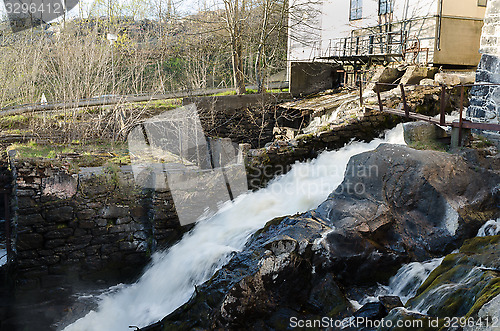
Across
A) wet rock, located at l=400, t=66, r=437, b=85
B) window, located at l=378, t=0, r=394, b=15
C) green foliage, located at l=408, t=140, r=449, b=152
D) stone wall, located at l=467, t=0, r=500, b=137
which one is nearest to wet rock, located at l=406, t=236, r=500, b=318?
green foliage, located at l=408, t=140, r=449, b=152

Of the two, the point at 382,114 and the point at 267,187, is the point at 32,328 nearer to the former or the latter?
the point at 267,187

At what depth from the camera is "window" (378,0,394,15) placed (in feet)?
48.8

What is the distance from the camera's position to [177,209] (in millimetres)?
8469

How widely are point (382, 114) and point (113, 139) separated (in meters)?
7.20

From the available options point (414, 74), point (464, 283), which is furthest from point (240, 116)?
point (464, 283)

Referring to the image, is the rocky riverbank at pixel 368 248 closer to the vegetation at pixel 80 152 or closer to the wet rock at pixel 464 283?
the wet rock at pixel 464 283

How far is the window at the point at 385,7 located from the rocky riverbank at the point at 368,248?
9.76 meters

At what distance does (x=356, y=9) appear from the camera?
1625cm

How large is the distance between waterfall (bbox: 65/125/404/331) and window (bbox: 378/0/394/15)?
735cm

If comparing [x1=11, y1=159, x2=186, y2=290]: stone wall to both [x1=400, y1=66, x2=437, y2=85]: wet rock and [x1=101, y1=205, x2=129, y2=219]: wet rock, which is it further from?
[x1=400, y1=66, x2=437, y2=85]: wet rock

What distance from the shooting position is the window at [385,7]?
14875 mm

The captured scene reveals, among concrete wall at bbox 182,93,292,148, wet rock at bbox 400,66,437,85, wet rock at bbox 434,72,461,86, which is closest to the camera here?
wet rock at bbox 434,72,461,86

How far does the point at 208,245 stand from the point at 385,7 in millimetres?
12010

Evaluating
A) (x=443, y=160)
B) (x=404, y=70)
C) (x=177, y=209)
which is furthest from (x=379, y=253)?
(x=404, y=70)
